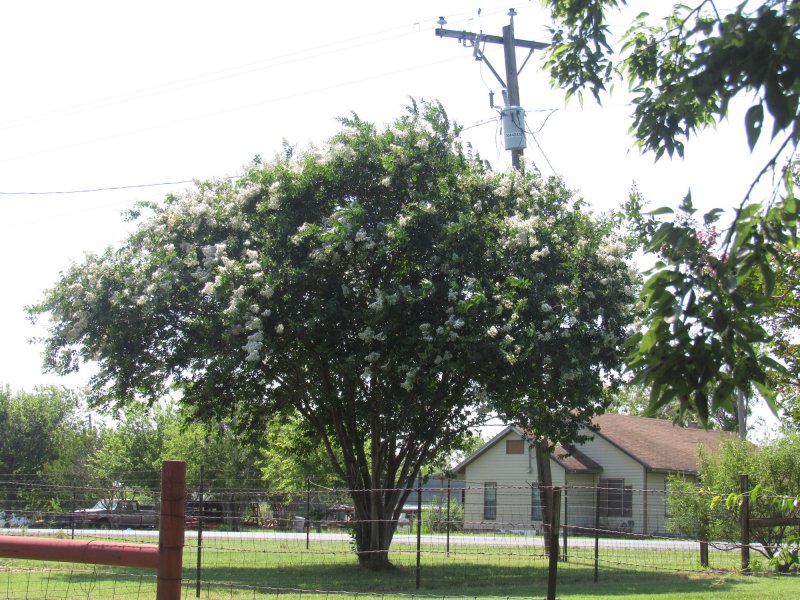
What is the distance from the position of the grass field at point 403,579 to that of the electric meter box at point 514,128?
9439 mm

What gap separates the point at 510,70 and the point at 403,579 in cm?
1219

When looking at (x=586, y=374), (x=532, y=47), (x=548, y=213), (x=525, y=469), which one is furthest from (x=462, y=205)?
(x=525, y=469)

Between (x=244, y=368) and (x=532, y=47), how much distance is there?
10644mm

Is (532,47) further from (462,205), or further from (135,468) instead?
(135,468)

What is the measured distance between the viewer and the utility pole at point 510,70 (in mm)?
21156

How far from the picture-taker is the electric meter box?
2112 cm

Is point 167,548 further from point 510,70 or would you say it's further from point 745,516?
point 510,70

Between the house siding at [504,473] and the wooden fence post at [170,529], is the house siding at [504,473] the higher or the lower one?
the lower one

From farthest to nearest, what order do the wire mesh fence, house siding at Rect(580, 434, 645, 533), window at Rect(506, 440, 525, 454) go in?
1. window at Rect(506, 440, 525, 454)
2. house siding at Rect(580, 434, 645, 533)
3. the wire mesh fence

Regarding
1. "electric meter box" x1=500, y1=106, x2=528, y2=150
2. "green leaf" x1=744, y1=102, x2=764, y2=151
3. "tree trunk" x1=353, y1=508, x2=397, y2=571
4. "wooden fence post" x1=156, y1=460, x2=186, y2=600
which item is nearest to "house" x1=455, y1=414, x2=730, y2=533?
"electric meter box" x1=500, y1=106, x2=528, y2=150

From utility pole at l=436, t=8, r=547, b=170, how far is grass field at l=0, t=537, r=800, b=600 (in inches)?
364

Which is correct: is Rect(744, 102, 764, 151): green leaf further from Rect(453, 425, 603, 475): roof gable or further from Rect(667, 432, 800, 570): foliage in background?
Rect(453, 425, 603, 475): roof gable

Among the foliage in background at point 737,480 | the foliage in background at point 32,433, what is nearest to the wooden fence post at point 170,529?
the foliage in background at point 737,480

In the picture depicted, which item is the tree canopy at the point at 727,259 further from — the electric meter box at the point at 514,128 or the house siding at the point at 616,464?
the house siding at the point at 616,464
